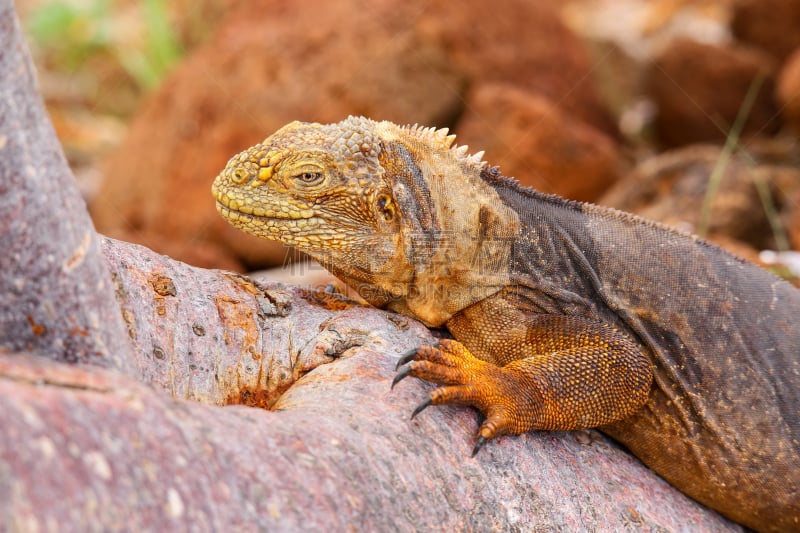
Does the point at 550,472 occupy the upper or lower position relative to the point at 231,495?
lower

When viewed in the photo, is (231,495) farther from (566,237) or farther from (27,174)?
(566,237)

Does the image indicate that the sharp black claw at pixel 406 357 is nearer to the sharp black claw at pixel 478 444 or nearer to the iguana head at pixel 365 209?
the sharp black claw at pixel 478 444

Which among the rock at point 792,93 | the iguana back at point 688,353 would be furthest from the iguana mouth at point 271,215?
the rock at point 792,93

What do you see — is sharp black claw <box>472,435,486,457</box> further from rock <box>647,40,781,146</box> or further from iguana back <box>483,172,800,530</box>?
rock <box>647,40,781,146</box>

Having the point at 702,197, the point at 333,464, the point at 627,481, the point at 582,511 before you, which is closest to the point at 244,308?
the point at 333,464

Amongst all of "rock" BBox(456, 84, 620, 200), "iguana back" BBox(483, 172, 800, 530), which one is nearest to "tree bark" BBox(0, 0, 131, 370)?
"iguana back" BBox(483, 172, 800, 530)

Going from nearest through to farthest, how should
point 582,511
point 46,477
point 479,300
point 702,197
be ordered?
point 46,477 < point 582,511 < point 479,300 < point 702,197
